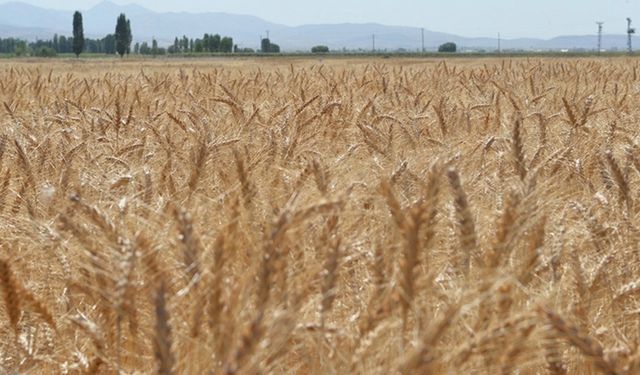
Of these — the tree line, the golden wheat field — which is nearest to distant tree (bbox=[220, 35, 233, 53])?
the tree line

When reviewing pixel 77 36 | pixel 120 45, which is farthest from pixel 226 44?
pixel 77 36

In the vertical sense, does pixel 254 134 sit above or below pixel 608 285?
above

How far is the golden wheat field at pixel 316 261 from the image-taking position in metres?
0.94

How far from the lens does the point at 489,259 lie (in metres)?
1.16

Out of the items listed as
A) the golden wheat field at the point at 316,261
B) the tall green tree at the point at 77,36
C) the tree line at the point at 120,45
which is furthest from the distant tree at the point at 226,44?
the golden wheat field at the point at 316,261

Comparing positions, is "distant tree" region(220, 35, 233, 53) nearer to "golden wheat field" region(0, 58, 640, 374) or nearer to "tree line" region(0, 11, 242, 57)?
"tree line" region(0, 11, 242, 57)

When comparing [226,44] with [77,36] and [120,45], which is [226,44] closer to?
[120,45]

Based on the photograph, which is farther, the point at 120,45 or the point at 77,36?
the point at 77,36

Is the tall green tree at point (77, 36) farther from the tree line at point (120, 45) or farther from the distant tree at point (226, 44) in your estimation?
the distant tree at point (226, 44)

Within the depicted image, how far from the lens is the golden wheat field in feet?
3.08

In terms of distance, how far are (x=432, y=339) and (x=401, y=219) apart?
38 cm

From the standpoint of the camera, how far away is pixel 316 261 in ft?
4.39

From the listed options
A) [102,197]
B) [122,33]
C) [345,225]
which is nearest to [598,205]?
[345,225]

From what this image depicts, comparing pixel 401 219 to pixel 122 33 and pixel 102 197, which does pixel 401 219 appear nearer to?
pixel 102 197
